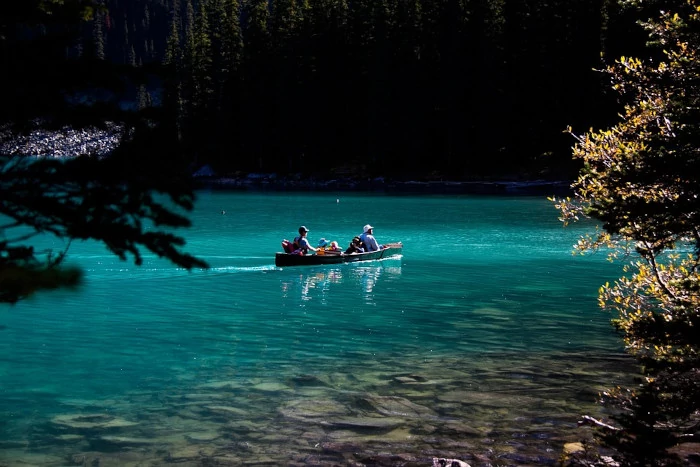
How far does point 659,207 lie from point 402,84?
80718 mm

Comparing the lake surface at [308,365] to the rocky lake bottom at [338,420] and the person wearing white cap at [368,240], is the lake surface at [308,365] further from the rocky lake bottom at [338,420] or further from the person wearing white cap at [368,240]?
the person wearing white cap at [368,240]

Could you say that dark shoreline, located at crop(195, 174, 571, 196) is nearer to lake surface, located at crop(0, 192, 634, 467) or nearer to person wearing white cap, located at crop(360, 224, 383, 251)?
person wearing white cap, located at crop(360, 224, 383, 251)

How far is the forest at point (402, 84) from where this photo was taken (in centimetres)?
7750

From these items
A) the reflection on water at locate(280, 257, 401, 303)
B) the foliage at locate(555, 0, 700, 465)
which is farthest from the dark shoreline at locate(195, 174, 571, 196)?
the foliage at locate(555, 0, 700, 465)

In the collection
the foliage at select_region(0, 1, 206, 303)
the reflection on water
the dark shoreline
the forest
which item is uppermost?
the forest

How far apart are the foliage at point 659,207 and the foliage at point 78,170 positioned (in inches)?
163

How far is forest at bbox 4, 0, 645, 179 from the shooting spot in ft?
254

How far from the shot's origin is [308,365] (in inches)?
515

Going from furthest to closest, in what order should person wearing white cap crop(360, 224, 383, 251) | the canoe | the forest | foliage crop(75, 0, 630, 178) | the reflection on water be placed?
foliage crop(75, 0, 630, 178) < the forest < person wearing white cap crop(360, 224, 383, 251) < the canoe < the reflection on water

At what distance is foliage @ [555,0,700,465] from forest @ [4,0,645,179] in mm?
61435

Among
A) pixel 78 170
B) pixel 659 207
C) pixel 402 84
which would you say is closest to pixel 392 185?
pixel 402 84

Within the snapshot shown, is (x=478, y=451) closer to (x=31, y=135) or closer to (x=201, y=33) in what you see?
(x=31, y=135)

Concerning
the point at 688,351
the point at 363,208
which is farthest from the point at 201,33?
the point at 688,351

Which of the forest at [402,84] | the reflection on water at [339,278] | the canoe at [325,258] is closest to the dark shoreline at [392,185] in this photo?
the forest at [402,84]
